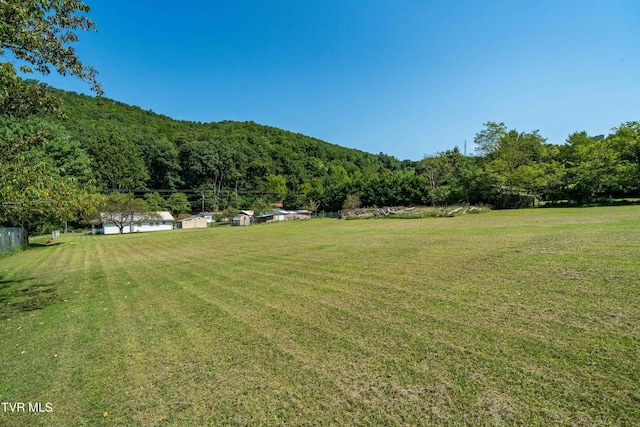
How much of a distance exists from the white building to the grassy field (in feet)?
151

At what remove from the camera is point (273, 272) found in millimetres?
9047

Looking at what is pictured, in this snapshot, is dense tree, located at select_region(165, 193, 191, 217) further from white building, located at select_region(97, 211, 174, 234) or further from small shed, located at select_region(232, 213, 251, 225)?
small shed, located at select_region(232, 213, 251, 225)

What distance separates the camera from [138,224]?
165 feet

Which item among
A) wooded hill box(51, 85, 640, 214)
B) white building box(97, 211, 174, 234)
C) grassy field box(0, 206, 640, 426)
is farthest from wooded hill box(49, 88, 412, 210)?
grassy field box(0, 206, 640, 426)

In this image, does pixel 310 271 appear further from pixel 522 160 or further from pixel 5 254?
pixel 522 160

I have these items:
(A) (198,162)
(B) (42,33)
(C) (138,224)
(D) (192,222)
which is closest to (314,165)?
(A) (198,162)

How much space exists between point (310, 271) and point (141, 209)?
48.5 m

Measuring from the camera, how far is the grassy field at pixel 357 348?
9.12 ft

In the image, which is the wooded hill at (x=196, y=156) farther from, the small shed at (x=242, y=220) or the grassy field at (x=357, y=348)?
the grassy field at (x=357, y=348)

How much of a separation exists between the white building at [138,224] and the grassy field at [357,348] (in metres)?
46.0

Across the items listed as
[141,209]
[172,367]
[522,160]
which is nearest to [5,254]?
[172,367]

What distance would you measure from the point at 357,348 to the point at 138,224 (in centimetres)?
5581

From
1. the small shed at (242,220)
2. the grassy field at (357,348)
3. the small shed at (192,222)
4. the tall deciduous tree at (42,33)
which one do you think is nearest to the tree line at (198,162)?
the tall deciduous tree at (42,33)

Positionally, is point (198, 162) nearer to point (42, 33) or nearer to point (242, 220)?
point (242, 220)
